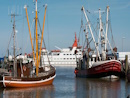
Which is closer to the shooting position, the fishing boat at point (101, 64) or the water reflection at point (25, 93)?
the water reflection at point (25, 93)

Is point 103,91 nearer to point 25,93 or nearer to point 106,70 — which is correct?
point 25,93

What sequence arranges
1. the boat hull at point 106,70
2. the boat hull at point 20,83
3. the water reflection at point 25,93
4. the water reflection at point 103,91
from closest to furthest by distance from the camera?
the water reflection at point 25,93 < the water reflection at point 103,91 < the boat hull at point 20,83 < the boat hull at point 106,70

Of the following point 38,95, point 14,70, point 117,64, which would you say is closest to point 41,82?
point 14,70

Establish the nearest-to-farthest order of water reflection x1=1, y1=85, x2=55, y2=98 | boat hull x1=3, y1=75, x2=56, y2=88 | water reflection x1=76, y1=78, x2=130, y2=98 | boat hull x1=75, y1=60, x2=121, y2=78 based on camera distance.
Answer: water reflection x1=1, y1=85, x2=55, y2=98, water reflection x1=76, y1=78, x2=130, y2=98, boat hull x1=3, y1=75, x2=56, y2=88, boat hull x1=75, y1=60, x2=121, y2=78

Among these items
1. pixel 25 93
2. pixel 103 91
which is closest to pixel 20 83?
pixel 25 93

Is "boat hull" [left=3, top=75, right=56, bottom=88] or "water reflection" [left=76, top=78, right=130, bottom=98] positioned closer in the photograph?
"water reflection" [left=76, top=78, right=130, bottom=98]

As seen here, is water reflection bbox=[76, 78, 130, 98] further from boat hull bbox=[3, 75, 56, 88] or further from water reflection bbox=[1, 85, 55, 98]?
boat hull bbox=[3, 75, 56, 88]

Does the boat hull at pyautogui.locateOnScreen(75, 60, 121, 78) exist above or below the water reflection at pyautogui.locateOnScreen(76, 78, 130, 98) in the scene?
above

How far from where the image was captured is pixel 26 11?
157ft

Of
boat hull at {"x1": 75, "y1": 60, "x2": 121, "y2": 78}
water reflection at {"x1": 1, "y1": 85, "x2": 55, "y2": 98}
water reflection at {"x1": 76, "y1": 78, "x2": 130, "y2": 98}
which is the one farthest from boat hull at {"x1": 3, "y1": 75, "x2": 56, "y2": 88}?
boat hull at {"x1": 75, "y1": 60, "x2": 121, "y2": 78}

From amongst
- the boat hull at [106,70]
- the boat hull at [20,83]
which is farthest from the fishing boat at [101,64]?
the boat hull at [20,83]

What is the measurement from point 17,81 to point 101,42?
84.6 feet

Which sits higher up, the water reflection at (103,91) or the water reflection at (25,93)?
the water reflection at (25,93)

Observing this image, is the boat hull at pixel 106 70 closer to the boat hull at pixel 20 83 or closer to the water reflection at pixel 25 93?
the boat hull at pixel 20 83
